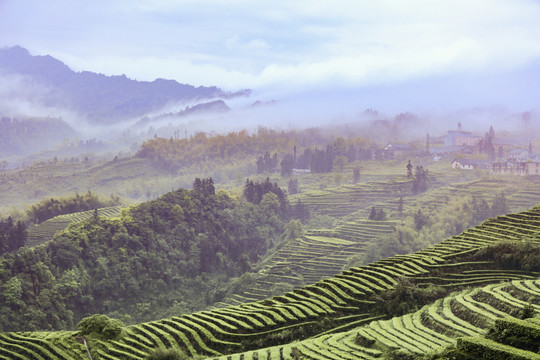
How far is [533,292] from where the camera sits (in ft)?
57.8

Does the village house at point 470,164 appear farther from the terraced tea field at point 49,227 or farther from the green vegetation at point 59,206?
the terraced tea field at point 49,227

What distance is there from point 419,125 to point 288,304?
329 ft

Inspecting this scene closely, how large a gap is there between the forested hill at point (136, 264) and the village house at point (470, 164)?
37179mm

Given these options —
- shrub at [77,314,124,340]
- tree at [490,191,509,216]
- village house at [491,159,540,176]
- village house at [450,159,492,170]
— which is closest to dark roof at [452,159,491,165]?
village house at [450,159,492,170]

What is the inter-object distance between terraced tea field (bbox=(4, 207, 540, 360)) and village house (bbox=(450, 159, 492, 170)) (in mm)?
61143

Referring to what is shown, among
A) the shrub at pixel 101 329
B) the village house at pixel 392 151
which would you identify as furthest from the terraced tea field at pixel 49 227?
the village house at pixel 392 151

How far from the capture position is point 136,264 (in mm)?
43500

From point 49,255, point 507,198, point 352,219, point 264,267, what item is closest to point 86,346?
point 49,255

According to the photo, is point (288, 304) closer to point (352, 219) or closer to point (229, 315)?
point (229, 315)

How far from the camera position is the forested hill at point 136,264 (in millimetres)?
35688

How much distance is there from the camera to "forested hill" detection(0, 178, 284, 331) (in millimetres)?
35688

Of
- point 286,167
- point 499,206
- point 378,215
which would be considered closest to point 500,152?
point 499,206

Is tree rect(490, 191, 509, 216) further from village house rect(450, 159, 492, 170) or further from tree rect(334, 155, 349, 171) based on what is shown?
tree rect(334, 155, 349, 171)

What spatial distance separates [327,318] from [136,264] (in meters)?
26.6
